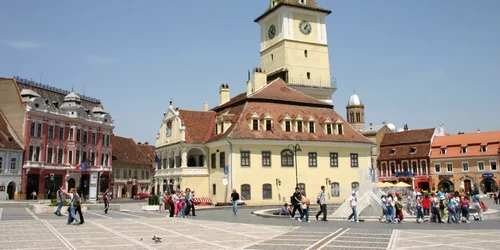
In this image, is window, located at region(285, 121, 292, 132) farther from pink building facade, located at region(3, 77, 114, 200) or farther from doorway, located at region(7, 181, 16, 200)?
doorway, located at region(7, 181, 16, 200)

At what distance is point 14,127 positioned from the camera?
57438 mm

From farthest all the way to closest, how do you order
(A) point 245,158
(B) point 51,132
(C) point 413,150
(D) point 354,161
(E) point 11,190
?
(C) point 413,150 < (B) point 51,132 < (E) point 11,190 < (D) point 354,161 < (A) point 245,158

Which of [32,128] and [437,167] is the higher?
[32,128]

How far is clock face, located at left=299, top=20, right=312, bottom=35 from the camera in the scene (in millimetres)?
60000

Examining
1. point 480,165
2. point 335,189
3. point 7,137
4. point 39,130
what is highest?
point 39,130

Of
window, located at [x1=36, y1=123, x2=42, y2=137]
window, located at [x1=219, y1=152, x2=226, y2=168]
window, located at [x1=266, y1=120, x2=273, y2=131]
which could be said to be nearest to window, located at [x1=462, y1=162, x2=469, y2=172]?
window, located at [x1=266, y1=120, x2=273, y2=131]

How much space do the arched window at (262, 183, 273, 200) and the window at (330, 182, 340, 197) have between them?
22.8 ft

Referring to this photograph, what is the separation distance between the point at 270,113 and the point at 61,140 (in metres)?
32.2

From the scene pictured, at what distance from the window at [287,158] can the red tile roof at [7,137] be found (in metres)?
32.7

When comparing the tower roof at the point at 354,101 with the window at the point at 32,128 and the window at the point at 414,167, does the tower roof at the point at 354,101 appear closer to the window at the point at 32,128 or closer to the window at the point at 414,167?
the window at the point at 414,167

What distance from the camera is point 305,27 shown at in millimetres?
60375

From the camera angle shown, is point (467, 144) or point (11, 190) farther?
point (467, 144)

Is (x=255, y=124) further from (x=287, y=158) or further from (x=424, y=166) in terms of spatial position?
(x=424, y=166)

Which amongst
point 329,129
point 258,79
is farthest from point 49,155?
point 329,129
